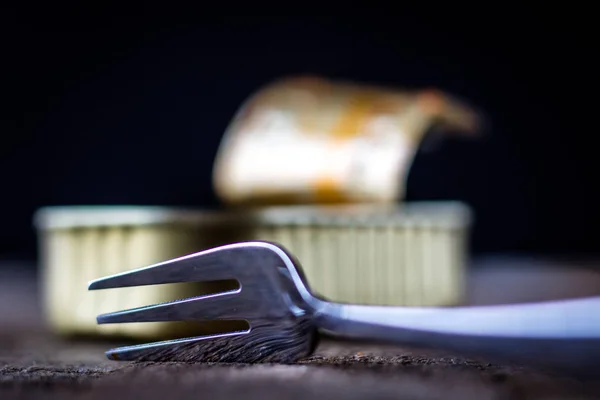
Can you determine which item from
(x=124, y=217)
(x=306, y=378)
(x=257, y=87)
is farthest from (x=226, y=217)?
(x=257, y=87)

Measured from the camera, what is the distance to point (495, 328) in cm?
27

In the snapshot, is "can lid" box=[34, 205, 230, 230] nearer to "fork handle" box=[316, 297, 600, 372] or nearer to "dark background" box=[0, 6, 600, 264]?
"fork handle" box=[316, 297, 600, 372]

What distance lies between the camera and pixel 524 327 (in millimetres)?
271

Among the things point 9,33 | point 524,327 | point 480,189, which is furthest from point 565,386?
point 9,33

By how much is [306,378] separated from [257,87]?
85 cm

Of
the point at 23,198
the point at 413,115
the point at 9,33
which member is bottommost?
the point at 23,198

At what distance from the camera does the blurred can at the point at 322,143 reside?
542mm

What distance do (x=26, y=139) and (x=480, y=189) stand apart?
2.26ft

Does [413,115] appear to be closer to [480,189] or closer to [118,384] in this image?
[118,384]

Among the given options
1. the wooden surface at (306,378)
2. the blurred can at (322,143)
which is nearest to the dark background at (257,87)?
the blurred can at (322,143)

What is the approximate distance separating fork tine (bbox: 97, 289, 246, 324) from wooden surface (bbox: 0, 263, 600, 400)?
2 cm

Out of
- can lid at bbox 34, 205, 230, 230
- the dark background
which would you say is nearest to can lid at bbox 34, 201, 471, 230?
can lid at bbox 34, 205, 230, 230

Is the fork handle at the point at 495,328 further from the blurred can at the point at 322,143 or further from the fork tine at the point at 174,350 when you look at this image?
the blurred can at the point at 322,143

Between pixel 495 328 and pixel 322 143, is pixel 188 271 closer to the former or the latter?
pixel 495 328
